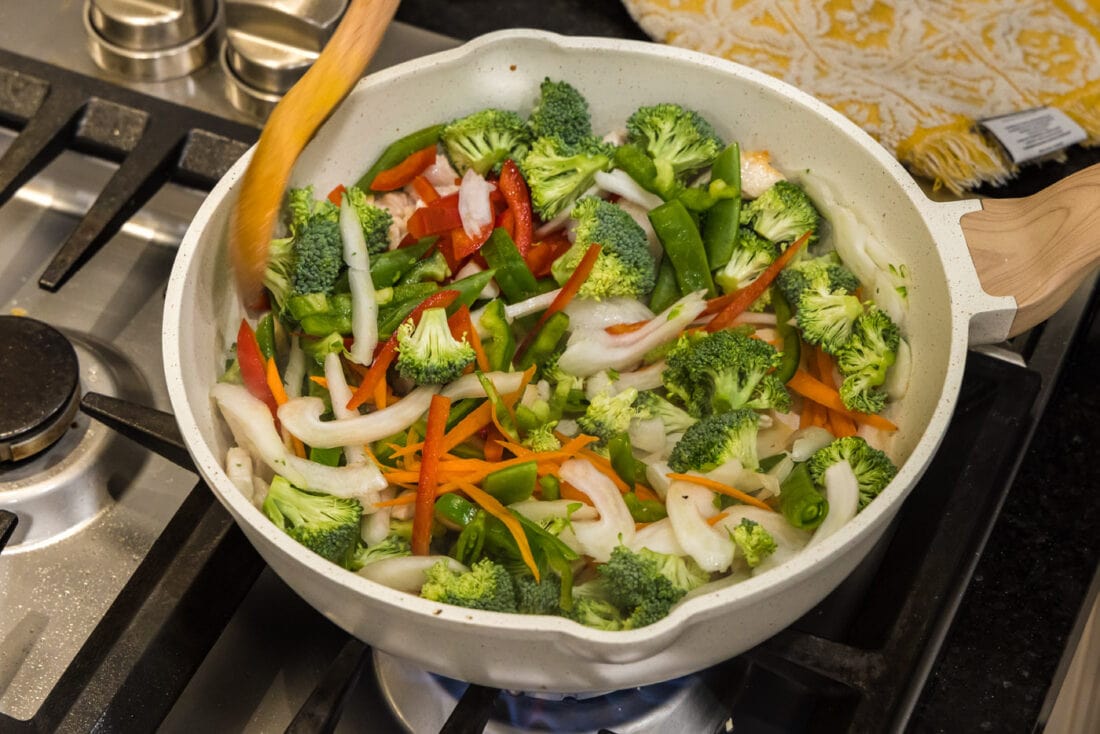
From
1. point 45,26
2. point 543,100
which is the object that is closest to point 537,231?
point 543,100

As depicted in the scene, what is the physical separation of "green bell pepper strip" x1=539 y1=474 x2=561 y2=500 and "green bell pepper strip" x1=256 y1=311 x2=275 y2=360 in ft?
1.06

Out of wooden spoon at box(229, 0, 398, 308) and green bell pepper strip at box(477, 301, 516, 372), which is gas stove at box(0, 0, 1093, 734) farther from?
green bell pepper strip at box(477, 301, 516, 372)

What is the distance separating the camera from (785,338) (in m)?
1.27

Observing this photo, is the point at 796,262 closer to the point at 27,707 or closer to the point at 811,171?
the point at 811,171

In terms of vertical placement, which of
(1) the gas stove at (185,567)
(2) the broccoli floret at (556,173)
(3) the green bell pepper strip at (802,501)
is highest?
(2) the broccoli floret at (556,173)

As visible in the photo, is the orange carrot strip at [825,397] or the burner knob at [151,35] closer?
→ the orange carrot strip at [825,397]

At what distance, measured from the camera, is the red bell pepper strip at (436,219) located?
1.29 metres

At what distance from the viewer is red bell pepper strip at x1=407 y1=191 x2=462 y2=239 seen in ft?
4.22

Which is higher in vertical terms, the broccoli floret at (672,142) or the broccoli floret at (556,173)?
the broccoli floret at (672,142)

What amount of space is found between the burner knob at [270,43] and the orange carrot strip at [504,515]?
765 mm

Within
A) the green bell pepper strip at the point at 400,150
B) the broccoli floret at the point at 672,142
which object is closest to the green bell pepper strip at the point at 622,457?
the broccoli floret at the point at 672,142

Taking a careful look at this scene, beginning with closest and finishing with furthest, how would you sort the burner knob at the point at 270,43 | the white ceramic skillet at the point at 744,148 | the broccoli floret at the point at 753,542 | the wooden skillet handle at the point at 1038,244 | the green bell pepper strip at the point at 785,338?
the white ceramic skillet at the point at 744,148 < the broccoli floret at the point at 753,542 < the wooden skillet handle at the point at 1038,244 < the green bell pepper strip at the point at 785,338 < the burner knob at the point at 270,43

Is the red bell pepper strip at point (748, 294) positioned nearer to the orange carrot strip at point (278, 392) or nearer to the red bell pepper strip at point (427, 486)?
the red bell pepper strip at point (427, 486)

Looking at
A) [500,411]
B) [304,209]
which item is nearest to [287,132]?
[304,209]
